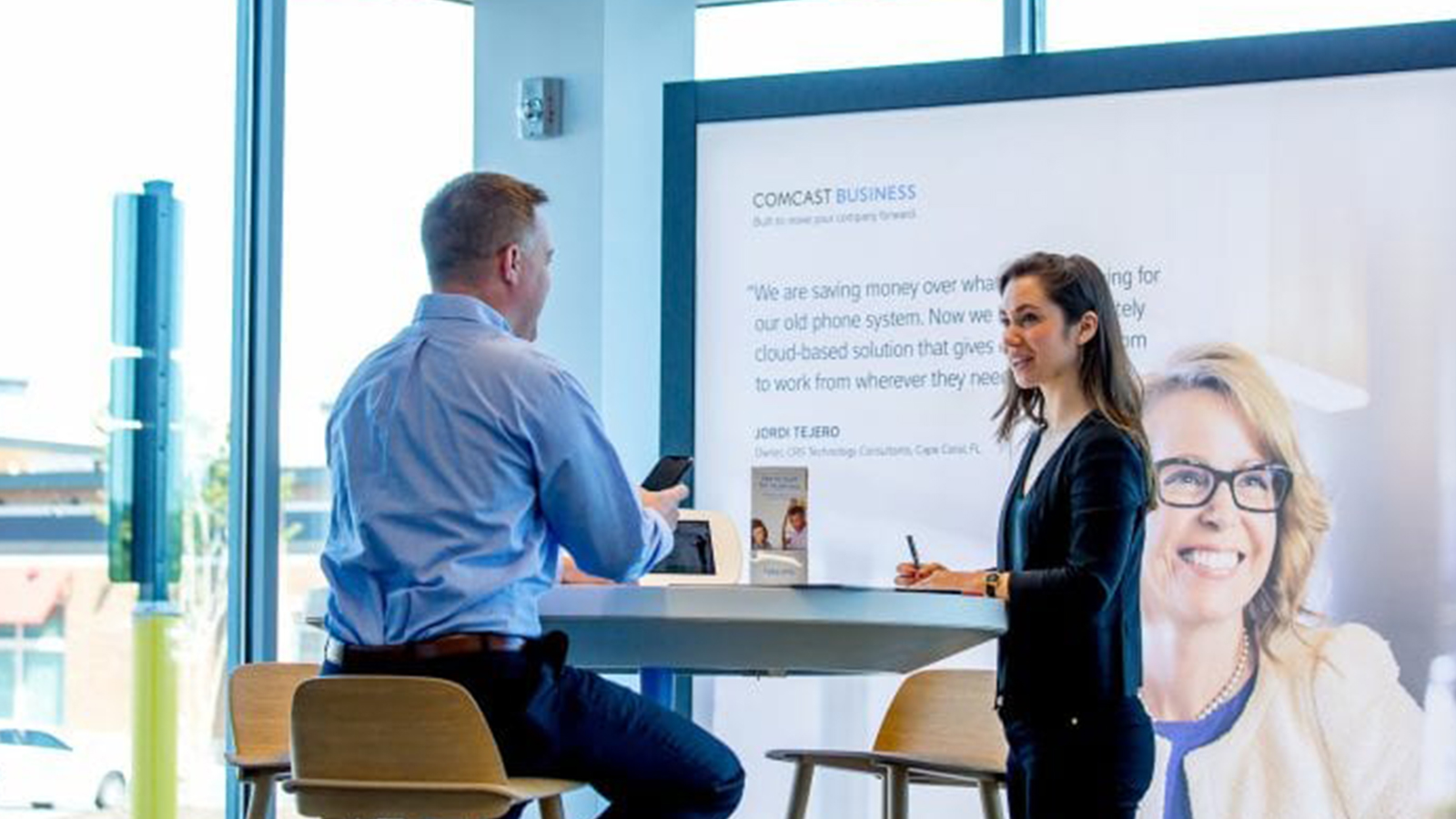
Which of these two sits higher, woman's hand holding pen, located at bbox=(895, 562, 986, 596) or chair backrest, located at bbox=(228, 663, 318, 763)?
woman's hand holding pen, located at bbox=(895, 562, 986, 596)

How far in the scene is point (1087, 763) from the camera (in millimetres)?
3975

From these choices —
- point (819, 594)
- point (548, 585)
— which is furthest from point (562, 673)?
point (819, 594)

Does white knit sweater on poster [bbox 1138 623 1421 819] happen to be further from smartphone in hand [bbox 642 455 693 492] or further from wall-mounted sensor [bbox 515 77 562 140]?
wall-mounted sensor [bbox 515 77 562 140]

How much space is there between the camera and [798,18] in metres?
7.30

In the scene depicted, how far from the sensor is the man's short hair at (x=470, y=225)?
363cm

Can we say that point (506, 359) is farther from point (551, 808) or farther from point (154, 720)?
point (154, 720)

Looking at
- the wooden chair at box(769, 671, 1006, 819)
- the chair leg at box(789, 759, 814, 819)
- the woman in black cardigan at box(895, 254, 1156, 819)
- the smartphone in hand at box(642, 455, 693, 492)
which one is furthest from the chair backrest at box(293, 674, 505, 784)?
the chair leg at box(789, 759, 814, 819)

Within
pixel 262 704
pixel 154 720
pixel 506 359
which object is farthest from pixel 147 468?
pixel 506 359

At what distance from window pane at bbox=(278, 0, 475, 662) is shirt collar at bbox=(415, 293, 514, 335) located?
12.4 ft

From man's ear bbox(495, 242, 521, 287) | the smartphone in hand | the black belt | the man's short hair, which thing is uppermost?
the man's short hair

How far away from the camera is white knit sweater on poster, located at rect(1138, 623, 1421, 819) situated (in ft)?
19.8

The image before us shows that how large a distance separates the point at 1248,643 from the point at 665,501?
2.92 meters

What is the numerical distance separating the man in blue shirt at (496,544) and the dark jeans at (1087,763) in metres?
0.69

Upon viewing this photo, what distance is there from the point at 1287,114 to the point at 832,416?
1.53 metres
